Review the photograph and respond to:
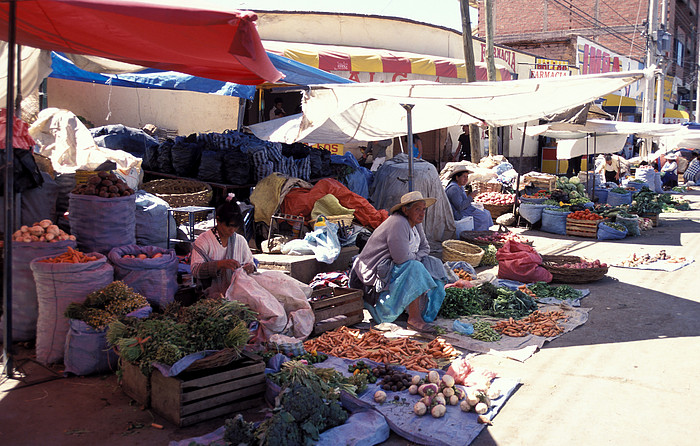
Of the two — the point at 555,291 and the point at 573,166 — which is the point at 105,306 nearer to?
the point at 555,291

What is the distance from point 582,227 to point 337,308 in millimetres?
7423

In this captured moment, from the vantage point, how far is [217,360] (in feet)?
12.8

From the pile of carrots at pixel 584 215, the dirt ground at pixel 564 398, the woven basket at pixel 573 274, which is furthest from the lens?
the pile of carrots at pixel 584 215

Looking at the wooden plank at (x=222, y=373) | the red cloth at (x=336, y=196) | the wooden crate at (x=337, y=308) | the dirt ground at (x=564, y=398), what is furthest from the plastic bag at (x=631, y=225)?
the wooden plank at (x=222, y=373)

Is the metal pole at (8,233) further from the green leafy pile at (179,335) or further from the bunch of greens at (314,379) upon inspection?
the bunch of greens at (314,379)

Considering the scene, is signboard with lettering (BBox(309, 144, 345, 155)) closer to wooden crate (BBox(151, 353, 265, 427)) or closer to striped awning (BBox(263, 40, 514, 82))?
striped awning (BBox(263, 40, 514, 82))

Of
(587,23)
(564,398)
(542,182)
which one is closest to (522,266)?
(564,398)

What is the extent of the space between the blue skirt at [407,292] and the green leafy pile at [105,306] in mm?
2375

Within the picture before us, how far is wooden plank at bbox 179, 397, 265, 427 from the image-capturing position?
3.73m

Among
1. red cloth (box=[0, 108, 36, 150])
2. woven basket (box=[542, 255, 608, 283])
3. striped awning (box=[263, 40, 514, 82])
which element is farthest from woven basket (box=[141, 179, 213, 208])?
striped awning (box=[263, 40, 514, 82])

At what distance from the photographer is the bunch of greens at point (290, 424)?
323 cm

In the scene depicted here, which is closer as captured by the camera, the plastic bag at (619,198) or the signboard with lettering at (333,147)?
the plastic bag at (619,198)

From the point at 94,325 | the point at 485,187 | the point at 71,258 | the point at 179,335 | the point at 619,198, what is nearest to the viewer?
the point at 179,335

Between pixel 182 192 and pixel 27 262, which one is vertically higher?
pixel 182 192
